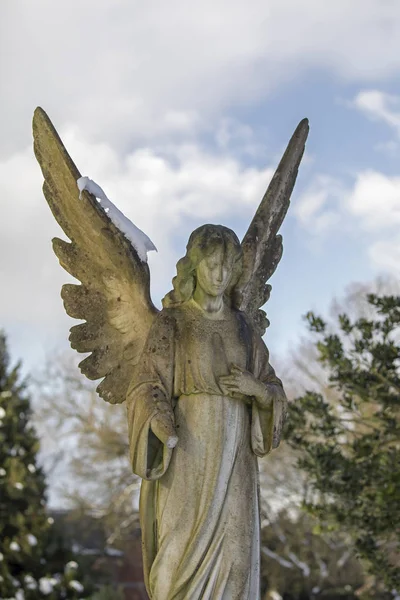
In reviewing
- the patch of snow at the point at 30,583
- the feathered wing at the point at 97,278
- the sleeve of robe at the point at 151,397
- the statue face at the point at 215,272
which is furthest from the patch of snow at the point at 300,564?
the statue face at the point at 215,272

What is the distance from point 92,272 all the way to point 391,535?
4956 mm

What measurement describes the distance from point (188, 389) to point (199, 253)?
772 millimetres

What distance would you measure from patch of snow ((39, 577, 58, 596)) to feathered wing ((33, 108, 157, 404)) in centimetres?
1301

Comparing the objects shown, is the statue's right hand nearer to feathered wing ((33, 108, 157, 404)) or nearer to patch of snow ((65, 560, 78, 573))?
feathered wing ((33, 108, 157, 404))

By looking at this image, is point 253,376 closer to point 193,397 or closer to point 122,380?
point 193,397

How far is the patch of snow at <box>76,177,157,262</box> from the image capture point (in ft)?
18.0

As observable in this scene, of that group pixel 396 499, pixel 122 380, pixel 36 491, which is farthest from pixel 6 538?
pixel 122 380

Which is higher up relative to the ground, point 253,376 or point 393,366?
point 393,366

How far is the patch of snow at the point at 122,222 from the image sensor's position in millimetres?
5484

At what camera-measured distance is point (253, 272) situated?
573 cm

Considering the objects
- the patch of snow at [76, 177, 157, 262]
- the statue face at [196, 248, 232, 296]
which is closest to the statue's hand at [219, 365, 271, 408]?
the statue face at [196, 248, 232, 296]

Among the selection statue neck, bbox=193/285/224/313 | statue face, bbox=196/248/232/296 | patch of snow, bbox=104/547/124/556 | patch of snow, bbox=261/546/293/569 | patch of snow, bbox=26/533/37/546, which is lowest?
statue neck, bbox=193/285/224/313

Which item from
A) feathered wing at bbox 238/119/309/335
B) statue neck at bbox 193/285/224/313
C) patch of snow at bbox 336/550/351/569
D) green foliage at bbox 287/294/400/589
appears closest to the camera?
statue neck at bbox 193/285/224/313

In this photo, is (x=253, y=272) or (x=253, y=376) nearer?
(x=253, y=376)
